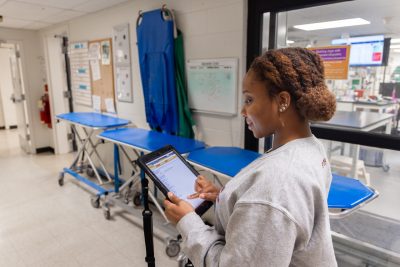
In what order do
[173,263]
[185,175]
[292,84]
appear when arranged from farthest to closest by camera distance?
[173,263]
[185,175]
[292,84]

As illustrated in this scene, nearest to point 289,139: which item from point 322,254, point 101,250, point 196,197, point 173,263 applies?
point 322,254

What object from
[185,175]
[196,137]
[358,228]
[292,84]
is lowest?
[358,228]

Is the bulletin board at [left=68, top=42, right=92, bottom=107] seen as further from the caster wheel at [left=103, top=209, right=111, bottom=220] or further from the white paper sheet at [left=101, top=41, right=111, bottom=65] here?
the caster wheel at [left=103, top=209, right=111, bottom=220]

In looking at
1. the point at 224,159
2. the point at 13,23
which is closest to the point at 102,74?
the point at 13,23

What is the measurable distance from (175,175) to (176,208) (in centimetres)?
23

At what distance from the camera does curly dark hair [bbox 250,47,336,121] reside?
2.19 ft

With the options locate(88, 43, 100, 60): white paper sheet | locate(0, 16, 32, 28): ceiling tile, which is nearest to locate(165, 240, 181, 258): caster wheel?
locate(88, 43, 100, 60): white paper sheet

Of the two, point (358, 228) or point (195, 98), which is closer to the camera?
point (358, 228)

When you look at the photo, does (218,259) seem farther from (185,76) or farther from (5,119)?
(5,119)

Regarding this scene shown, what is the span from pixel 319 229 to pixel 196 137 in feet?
6.58

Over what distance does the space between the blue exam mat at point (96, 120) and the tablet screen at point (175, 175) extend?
2.07 metres

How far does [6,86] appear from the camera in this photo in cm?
743

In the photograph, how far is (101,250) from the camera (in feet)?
7.88

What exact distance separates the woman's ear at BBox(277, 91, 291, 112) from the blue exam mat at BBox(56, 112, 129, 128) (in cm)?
263
